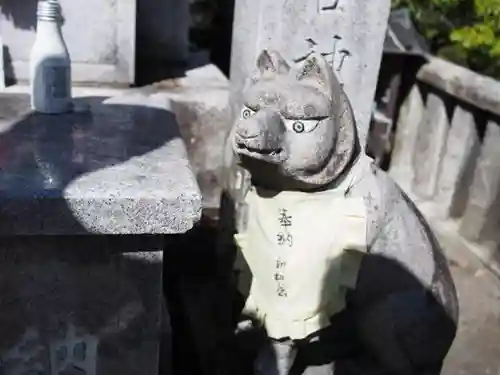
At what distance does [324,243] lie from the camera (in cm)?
133

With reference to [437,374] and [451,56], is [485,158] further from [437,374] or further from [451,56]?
[437,374]

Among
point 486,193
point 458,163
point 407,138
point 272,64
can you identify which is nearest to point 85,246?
point 272,64

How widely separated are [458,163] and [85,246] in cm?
226

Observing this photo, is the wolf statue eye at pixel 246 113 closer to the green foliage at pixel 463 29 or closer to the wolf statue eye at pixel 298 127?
the wolf statue eye at pixel 298 127

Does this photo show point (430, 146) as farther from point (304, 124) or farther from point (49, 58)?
point (49, 58)

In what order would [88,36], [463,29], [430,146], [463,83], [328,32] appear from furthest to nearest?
[430,146], [463,29], [463,83], [88,36], [328,32]

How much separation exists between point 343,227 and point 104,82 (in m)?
1.06

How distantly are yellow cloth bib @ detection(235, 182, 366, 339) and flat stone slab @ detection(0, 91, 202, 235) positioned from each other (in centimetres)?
28

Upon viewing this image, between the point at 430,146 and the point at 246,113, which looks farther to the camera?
the point at 430,146

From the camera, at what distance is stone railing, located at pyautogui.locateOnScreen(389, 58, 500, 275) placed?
105 inches

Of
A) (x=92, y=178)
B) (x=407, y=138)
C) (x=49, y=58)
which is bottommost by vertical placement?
→ (x=407, y=138)

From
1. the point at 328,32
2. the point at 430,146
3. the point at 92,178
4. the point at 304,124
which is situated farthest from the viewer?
the point at 430,146

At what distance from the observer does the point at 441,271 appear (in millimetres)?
1474

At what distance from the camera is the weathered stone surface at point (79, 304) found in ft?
3.42
